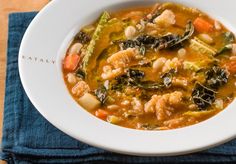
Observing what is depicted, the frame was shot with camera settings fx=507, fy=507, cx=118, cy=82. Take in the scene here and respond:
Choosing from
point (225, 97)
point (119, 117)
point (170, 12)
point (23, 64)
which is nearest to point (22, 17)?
point (23, 64)

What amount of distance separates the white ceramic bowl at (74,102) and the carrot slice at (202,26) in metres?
0.13

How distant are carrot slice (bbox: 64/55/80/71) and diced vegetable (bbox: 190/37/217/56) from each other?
1016 mm

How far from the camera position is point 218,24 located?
184 inches

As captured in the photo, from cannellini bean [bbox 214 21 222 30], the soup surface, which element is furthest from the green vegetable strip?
cannellini bean [bbox 214 21 222 30]

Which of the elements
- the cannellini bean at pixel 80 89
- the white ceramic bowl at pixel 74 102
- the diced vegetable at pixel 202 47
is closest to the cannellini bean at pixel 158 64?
the diced vegetable at pixel 202 47

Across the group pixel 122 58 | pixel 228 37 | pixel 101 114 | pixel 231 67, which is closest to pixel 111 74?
pixel 122 58

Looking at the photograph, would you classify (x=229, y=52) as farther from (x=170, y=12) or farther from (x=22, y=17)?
(x=22, y=17)

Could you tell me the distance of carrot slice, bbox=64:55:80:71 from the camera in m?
4.27

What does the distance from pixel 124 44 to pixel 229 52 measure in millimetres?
918

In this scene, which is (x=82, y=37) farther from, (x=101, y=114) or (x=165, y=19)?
(x=101, y=114)

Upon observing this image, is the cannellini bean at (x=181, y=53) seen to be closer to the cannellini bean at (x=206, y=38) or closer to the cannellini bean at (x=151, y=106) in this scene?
the cannellini bean at (x=206, y=38)

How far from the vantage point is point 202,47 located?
440 cm

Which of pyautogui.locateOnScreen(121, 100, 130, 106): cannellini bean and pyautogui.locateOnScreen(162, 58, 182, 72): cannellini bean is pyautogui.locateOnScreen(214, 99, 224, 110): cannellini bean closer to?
pyautogui.locateOnScreen(162, 58, 182, 72): cannellini bean

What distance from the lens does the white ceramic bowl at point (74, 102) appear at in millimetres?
3486
